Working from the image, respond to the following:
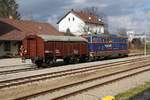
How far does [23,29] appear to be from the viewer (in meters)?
53.1

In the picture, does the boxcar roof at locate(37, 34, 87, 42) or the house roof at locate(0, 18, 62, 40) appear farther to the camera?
the house roof at locate(0, 18, 62, 40)

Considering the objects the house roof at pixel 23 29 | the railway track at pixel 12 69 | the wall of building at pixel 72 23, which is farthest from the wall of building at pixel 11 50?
the wall of building at pixel 72 23

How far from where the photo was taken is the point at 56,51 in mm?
30812

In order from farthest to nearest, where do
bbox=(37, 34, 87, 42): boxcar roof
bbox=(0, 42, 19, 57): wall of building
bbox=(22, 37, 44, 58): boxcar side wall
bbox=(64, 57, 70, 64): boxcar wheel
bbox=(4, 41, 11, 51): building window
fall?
bbox=(4, 41, 11, 51): building window, bbox=(0, 42, 19, 57): wall of building, bbox=(64, 57, 70, 64): boxcar wheel, bbox=(37, 34, 87, 42): boxcar roof, bbox=(22, 37, 44, 58): boxcar side wall

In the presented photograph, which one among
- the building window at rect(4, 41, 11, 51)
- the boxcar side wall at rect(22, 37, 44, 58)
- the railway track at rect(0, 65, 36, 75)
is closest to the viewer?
the railway track at rect(0, 65, 36, 75)

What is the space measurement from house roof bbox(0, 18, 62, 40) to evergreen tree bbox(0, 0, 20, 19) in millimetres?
36177

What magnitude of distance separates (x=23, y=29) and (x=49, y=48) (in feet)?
78.7

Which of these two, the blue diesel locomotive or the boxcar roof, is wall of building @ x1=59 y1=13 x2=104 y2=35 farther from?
the boxcar roof

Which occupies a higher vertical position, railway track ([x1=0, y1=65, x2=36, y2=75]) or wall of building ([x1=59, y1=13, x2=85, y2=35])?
wall of building ([x1=59, y1=13, x2=85, y2=35])

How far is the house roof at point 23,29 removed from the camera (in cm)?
4731

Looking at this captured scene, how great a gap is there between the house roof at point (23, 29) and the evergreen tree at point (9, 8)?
119 feet

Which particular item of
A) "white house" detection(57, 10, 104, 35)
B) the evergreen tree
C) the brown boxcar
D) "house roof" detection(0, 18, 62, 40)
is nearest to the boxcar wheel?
the brown boxcar

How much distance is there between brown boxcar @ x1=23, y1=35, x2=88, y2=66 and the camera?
97.4ft

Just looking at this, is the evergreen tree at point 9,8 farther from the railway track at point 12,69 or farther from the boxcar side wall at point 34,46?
the railway track at point 12,69
